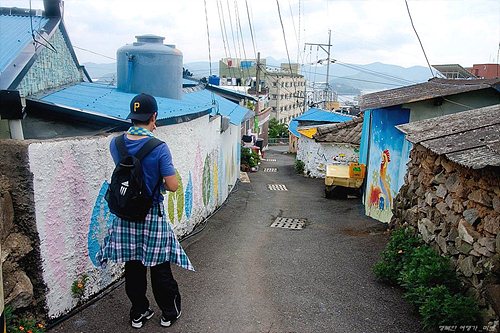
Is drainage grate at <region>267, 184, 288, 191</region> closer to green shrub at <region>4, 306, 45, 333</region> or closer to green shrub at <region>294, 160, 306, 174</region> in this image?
green shrub at <region>294, 160, 306, 174</region>

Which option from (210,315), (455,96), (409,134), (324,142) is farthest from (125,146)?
(324,142)

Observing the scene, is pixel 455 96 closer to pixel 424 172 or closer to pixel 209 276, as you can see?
pixel 424 172

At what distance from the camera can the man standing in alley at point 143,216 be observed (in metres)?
3.79

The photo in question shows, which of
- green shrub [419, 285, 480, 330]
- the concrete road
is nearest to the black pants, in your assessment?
the concrete road

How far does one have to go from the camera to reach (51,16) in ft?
23.6

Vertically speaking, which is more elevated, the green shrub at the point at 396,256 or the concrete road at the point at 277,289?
the green shrub at the point at 396,256

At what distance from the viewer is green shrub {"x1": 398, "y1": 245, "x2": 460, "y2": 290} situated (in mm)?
4559

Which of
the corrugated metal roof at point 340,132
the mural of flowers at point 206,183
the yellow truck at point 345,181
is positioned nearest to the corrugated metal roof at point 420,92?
the mural of flowers at point 206,183

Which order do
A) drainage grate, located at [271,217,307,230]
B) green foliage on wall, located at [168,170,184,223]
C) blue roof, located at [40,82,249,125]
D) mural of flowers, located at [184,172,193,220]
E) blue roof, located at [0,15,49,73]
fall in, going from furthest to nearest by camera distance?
drainage grate, located at [271,217,307,230], mural of flowers, located at [184,172,193,220], green foliage on wall, located at [168,170,184,223], blue roof, located at [40,82,249,125], blue roof, located at [0,15,49,73]

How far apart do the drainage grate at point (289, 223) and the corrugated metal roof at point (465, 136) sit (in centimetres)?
421

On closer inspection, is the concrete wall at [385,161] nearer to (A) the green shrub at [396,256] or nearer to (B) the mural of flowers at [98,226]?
(A) the green shrub at [396,256]

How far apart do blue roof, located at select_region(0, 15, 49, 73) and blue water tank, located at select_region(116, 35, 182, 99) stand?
1.72m

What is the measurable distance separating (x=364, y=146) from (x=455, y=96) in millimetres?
5877

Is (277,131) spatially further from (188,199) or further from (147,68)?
(188,199)
